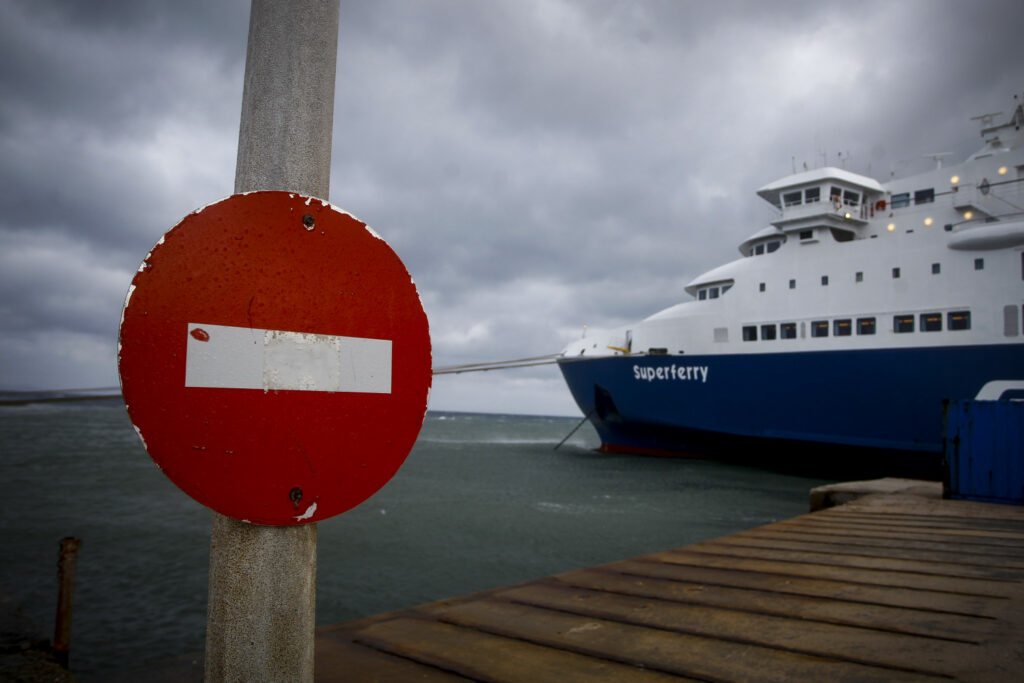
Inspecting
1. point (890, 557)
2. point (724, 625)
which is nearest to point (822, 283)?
point (890, 557)

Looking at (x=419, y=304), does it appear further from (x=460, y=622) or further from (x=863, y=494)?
(x=863, y=494)

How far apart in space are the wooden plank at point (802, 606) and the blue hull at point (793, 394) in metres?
17.7

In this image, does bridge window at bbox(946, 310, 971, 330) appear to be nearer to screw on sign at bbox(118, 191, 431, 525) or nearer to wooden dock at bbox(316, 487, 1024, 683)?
wooden dock at bbox(316, 487, 1024, 683)

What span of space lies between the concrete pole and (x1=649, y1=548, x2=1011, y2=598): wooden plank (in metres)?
3.09

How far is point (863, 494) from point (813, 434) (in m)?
12.0

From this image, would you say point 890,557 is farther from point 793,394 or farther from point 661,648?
point 793,394

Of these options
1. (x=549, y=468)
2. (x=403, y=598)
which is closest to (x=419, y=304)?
(x=403, y=598)

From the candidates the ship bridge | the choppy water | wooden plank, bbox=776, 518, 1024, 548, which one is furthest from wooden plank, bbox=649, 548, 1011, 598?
the ship bridge

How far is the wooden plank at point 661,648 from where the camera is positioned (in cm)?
187

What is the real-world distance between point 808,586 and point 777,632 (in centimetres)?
93

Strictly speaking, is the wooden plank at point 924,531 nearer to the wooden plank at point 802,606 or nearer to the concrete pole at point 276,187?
the wooden plank at point 802,606

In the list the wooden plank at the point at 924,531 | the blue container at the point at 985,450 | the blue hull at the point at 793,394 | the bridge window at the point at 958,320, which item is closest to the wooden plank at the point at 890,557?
the wooden plank at the point at 924,531

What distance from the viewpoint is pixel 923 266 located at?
18.1 m

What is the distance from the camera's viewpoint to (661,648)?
2.12 meters
